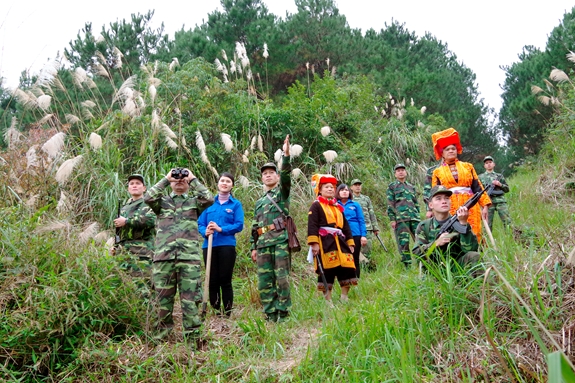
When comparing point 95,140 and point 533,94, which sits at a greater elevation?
point 533,94

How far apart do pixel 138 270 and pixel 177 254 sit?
0.94 m

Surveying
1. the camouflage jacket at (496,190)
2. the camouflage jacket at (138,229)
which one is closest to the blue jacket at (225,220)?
the camouflage jacket at (138,229)

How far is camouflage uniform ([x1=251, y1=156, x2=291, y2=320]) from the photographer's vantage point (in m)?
5.89

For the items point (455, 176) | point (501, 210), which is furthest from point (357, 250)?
point (501, 210)

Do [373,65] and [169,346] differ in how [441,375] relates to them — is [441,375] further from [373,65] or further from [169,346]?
[373,65]

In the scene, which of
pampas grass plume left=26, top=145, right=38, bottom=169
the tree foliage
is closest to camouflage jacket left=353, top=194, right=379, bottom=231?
pampas grass plume left=26, top=145, right=38, bottom=169

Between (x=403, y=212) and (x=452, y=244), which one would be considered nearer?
(x=452, y=244)

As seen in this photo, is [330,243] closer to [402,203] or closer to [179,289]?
[179,289]

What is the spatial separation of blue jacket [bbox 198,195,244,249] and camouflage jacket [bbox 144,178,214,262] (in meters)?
0.94

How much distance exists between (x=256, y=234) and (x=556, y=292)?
3579 millimetres

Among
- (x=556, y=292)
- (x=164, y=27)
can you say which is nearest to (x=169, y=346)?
(x=556, y=292)

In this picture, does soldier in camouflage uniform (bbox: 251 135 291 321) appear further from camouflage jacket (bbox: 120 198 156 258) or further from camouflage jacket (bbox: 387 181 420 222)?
camouflage jacket (bbox: 387 181 420 222)

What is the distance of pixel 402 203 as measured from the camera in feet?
28.5

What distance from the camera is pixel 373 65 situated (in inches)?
880
